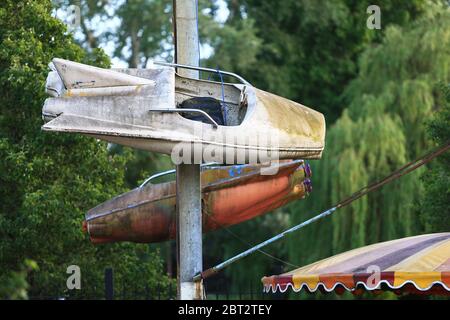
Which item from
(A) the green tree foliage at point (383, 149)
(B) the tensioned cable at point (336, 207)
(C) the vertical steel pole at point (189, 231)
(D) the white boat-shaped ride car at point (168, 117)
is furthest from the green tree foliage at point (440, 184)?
(A) the green tree foliage at point (383, 149)

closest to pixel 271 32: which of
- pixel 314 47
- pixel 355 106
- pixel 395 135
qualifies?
pixel 314 47

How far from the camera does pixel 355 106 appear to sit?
79.1ft

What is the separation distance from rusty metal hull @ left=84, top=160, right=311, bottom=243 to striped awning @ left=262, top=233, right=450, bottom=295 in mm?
1084

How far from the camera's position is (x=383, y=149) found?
2195cm

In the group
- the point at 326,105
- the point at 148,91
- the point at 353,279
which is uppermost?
the point at 326,105

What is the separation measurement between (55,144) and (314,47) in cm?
2092

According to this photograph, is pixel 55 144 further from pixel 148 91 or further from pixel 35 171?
pixel 148 91

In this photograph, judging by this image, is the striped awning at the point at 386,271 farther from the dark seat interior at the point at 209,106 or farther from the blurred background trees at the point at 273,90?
the blurred background trees at the point at 273,90

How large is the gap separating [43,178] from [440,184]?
5042 millimetres

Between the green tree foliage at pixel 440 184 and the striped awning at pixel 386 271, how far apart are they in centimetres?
404

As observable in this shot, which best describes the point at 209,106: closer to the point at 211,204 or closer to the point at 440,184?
the point at 211,204

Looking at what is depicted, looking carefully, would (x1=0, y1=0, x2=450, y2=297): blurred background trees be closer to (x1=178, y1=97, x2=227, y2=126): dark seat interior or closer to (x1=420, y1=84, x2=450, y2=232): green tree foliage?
(x1=420, y1=84, x2=450, y2=232): green tree foliage

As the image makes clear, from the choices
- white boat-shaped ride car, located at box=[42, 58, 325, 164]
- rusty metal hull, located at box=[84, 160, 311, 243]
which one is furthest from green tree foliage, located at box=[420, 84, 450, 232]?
white boat-shaped ride car, located at box=[42, 58, 325, 164]

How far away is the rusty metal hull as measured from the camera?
1033cm
